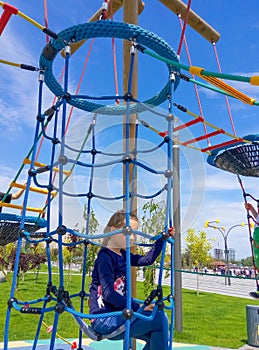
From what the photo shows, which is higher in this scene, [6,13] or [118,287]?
[6,13]

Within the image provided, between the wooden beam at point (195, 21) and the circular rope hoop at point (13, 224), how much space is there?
3109 mm

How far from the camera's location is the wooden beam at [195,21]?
4.55 metres

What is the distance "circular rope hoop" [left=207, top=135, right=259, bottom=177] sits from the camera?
11.4ft

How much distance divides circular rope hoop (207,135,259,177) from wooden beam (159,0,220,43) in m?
1.97

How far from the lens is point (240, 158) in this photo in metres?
3.56

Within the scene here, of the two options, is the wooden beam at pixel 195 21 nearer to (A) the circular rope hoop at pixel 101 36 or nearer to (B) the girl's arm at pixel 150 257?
(A) the circular rope hoop at pixel 101 36

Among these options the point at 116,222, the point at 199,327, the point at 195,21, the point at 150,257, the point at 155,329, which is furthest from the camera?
the point at 199,327

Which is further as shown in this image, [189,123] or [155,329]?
[189,123]

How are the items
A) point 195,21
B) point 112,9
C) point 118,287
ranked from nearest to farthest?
1. point 118,287
2. point 112,9
3. point 195,21

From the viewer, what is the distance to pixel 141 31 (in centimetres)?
231

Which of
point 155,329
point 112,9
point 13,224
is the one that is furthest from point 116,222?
point 112,9

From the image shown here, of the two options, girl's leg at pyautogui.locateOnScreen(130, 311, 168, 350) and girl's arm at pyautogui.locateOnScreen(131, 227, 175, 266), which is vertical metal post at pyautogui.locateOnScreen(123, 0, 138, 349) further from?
girl's leg at pyautogui.locateOnScreen(130, 311, 168, 350)

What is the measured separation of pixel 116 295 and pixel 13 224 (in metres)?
2.08

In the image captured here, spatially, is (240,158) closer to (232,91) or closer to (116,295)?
(232,91)
